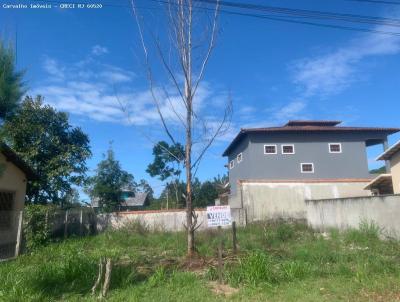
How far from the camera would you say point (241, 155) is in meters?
27.8

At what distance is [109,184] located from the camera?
3128cm

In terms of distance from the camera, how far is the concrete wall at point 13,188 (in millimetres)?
13375

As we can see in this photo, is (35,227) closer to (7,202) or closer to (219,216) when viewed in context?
(7,202)

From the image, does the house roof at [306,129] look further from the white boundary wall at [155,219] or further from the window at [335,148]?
the white boundary wall at [155,219]

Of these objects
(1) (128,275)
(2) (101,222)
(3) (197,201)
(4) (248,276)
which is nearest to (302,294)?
(4) (248,276)

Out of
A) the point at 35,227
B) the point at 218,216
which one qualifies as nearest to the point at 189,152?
the point at 218,216

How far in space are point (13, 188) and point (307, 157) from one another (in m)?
18.8

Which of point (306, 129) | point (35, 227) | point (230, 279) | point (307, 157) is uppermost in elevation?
point (306, 129)

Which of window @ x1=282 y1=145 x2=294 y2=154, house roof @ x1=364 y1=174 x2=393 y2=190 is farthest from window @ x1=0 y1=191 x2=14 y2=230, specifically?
house roof @ x1=364 y1=174 x2=393 y2=190

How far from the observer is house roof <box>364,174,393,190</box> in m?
20.2

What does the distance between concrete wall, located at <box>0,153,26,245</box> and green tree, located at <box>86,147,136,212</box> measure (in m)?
15.2

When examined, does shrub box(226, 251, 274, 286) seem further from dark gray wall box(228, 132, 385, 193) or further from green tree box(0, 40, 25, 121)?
dark gray wall box(228, 132, 385, 193)

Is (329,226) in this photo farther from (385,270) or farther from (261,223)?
(385,270)

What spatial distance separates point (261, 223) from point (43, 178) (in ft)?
37.2
